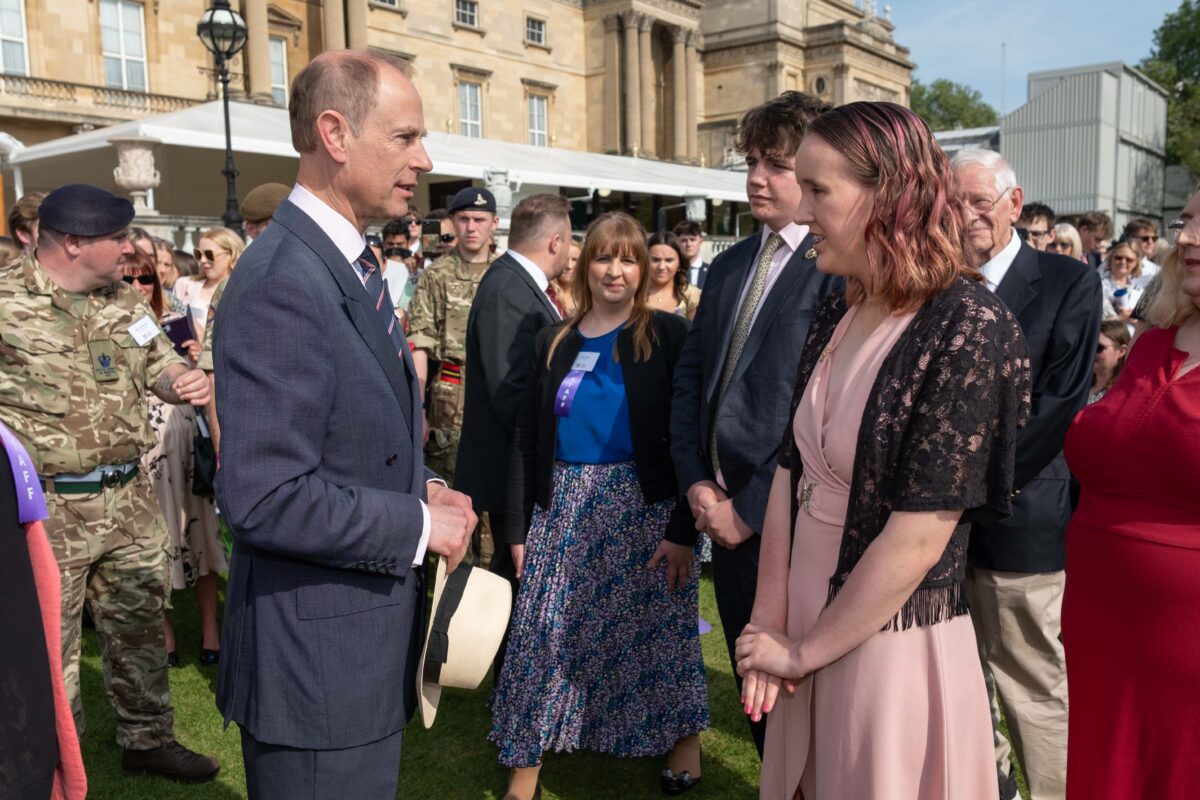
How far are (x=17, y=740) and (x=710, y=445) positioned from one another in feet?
6.77

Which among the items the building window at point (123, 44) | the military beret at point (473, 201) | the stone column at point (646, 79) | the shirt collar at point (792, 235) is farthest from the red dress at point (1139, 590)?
the stone column at point (646, 79)

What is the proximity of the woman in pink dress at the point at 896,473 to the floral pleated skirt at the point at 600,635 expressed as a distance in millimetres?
1636

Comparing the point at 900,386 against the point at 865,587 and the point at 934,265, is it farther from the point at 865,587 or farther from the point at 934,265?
the point at 865,587

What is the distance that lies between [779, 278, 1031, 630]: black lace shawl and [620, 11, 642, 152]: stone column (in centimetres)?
4119

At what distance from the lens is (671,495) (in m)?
3.70

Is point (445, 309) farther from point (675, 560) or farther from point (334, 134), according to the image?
point (334, 134)

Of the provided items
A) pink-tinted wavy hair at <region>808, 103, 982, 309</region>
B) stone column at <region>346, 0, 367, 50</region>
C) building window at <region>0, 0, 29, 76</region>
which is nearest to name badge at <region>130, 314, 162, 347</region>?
pink-tinted wavy hair at <region>808, 103, 982, 309</region>

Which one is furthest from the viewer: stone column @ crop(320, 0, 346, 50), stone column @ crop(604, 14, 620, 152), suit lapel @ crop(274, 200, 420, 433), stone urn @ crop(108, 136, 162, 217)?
stone column @ crop(604, 14, 620, 152)

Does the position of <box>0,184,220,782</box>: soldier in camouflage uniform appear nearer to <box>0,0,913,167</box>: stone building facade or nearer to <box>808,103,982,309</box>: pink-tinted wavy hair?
<box>808,103,982,309</box>: pink-tinted wavy hair

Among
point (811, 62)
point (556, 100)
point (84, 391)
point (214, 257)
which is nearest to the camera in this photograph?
point (84, 391)

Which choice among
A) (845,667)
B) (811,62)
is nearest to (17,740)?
(845,667)

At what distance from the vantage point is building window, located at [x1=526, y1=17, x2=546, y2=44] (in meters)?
39.6

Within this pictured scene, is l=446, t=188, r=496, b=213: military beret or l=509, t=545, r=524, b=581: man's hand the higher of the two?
l=446, t=188, r=496, b=213: military beret

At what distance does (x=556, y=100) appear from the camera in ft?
135
